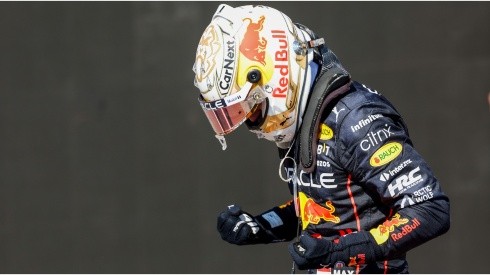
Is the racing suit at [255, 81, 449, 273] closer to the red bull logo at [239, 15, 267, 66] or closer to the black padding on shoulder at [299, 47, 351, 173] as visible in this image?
the black padding on shoulder at [299, 47, 351, 173]

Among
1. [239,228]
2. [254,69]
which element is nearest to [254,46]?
[254,69]

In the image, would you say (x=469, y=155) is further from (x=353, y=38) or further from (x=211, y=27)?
(x=211, y=27)

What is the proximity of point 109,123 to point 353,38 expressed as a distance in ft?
6.52

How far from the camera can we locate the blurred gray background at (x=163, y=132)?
23.7 ft

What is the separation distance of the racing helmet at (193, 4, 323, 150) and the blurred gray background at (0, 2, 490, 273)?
301 centimetres

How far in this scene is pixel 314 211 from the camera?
14.2 ft

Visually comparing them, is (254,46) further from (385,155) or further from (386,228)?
(386,228)

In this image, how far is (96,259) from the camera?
27.8ft

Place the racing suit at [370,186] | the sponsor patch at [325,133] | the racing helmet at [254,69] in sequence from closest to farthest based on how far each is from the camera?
the racing suit at [370,186] < the sponsor patch at [325,133] < the racing helmet at [254,69]

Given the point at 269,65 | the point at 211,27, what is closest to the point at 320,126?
the point at 269,65

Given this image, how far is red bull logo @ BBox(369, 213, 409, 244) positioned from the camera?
3.94 metres

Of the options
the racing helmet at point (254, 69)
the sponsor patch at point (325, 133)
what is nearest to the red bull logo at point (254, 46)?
the racing helmet at point (254, 69)

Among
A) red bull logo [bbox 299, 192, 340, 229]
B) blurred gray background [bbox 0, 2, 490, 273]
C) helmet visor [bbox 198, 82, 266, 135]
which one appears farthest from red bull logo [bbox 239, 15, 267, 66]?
blurred gray background [bbox 0, 2, 490, 273]

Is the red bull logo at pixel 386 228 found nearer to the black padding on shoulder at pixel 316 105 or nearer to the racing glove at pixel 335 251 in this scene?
the racing glove at pixel 335 251
